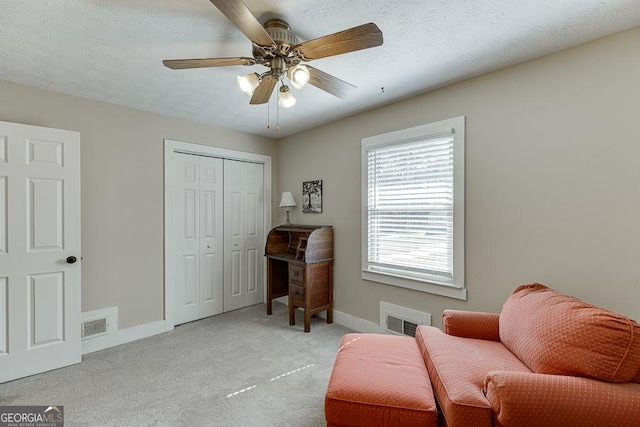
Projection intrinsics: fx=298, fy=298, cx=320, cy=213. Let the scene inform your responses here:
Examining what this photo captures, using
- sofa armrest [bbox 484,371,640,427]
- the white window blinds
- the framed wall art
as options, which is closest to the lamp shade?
the framed wall art

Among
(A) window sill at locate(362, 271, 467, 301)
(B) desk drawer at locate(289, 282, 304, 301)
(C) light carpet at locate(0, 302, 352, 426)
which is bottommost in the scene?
(C) light carpet at locate(0, 302, 352, 426)

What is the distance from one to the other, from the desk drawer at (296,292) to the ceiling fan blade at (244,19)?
98.5 inches

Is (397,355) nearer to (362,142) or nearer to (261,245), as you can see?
(362,142)

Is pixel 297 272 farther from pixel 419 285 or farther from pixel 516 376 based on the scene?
pixel 516 376

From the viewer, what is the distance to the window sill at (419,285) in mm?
2500

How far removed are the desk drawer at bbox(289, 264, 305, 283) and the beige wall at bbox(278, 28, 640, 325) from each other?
1121mm

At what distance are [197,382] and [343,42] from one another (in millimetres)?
2539

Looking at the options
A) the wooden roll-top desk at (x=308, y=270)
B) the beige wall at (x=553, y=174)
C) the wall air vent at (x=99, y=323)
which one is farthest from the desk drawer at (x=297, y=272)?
the wall air vent at (x=99, y=323)

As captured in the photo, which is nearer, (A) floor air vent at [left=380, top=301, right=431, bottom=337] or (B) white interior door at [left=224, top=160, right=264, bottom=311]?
(A) floor air vent at [left=380, top=301, right=431, bottom=337]

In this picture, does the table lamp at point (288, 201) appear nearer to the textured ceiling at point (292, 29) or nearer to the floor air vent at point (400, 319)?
the textured ceiling at point (292, 29)

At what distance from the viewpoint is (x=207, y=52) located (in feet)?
6.63

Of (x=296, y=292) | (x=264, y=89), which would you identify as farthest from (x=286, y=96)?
(x=296, y=292)

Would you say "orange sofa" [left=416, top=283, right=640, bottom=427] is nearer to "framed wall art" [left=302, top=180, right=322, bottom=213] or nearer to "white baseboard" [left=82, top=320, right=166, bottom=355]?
"framed wall art" [left=302, top=180, right=322, bottom=213]

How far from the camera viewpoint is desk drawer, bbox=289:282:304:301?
11.0 feet
